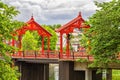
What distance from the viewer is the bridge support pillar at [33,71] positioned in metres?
44.0

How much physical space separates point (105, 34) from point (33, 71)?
22837 millimetres

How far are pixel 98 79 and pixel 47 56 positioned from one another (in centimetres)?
709

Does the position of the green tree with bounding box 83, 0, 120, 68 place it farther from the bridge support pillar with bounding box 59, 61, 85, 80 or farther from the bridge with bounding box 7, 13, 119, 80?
the bridge support pillar with bounding box 59, 61, 85, 80

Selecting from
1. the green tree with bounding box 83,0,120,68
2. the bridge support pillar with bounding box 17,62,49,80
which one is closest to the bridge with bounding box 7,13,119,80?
the bridge support pillar with bounding box 17,62,49,80

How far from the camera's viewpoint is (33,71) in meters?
46.2

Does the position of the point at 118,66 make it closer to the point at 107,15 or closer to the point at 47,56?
the point at 107,15

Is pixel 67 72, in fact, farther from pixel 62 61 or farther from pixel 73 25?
pixel 73 25

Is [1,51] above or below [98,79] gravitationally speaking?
above

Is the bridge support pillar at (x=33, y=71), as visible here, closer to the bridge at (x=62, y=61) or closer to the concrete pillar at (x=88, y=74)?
the bridge at (x=62, y=61)

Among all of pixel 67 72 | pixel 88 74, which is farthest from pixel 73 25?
pixel 88 74

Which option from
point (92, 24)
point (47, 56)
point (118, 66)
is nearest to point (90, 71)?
point (118, 66)

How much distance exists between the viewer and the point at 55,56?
39062 mm

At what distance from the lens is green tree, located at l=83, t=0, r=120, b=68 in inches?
990

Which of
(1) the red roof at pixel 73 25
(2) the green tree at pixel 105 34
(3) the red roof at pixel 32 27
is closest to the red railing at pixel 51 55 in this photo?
(1) the red roof at pixel 73 25
